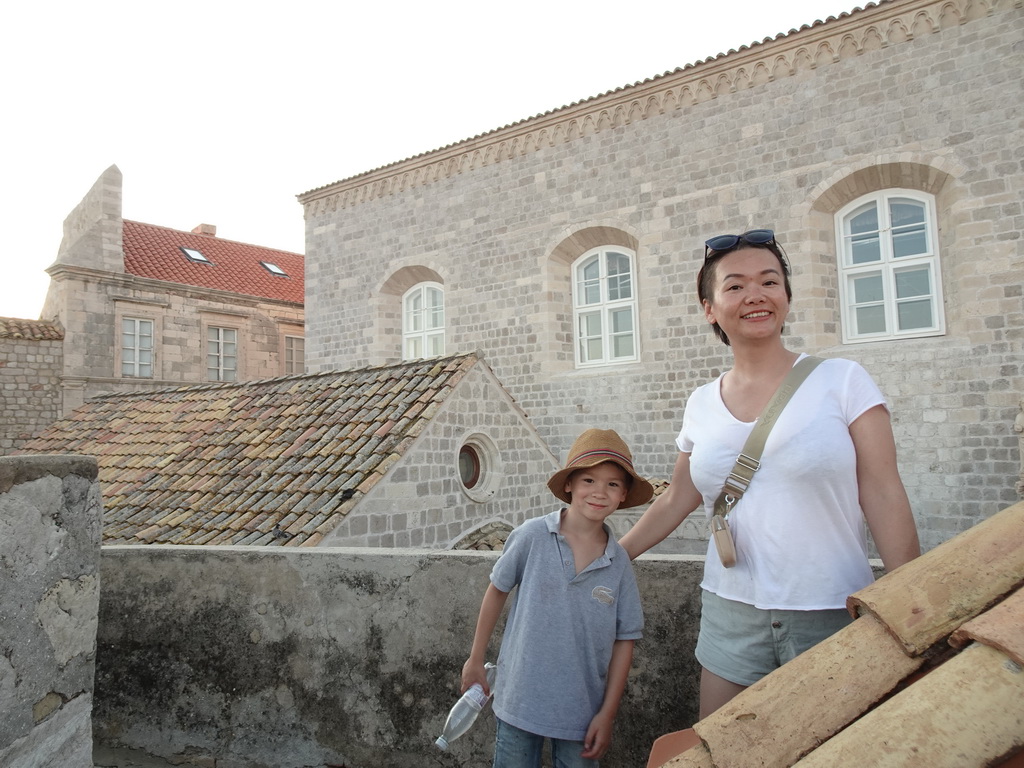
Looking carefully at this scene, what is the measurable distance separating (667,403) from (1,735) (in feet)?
36.4

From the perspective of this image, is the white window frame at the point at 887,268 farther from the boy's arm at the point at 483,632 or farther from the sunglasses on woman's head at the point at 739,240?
the boy's arm at the point at 483,632

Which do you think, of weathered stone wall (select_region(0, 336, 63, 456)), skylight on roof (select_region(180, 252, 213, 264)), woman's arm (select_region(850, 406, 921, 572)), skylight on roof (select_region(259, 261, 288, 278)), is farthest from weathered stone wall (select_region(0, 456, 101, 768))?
skylight on roof (select_region(259, 261, 288, 278))

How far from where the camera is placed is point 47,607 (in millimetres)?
1883

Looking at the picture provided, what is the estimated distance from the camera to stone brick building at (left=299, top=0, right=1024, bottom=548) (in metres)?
9.79

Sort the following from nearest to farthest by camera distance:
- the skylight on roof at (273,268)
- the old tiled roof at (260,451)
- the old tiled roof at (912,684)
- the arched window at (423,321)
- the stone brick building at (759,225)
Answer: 1. the old tiled roof at (912,684)
2. the old tiled roof at (260,451)
3. the stone brick building at (759,225)
4. the arched window at (423,321)
5. the skylight on roof at (273,268)

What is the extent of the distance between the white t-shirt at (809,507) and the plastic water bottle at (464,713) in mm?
925

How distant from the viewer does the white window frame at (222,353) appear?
22.1 meters

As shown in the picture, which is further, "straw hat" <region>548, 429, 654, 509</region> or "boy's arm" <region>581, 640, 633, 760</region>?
"straw hat" <region>548, 429, 654, 509</region>

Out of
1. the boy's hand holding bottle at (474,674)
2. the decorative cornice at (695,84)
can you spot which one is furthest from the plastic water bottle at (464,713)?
the decorative cornice at (695,84)

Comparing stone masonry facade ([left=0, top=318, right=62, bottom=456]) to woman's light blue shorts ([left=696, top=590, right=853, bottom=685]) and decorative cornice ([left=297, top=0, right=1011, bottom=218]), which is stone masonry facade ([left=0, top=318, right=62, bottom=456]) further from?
woman's light blue shorts ([left=696, top=590, right=853, bottom=685])

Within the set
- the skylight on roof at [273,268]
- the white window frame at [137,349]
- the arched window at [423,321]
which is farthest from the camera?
the skylight on roof at [273,268]

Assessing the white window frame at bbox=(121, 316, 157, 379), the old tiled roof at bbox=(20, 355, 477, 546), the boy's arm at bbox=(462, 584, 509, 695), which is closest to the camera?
the boy's arm at bbox=(462, 584, 509, 695)

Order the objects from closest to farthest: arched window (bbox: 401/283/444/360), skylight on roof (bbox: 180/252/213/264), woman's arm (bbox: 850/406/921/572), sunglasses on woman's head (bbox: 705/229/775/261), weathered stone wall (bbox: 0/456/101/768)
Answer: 1. woman's arm (bbox: 850/406/921/572)
2. weathered stone wall (bbox: 0/456/101/768)
3. sunglasses on woman's head (bbox: 705/229/775/261)
4. arched window (bbox: 401/283/444/360)
5. skylight on roof (bbox: 180/252/213/264)

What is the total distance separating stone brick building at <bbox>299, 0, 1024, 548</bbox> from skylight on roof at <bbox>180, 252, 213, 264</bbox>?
9650mm
